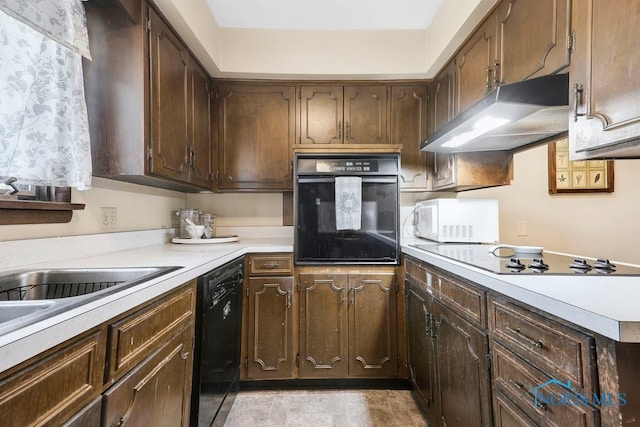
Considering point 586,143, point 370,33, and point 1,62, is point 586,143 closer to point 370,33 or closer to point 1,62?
point 370,33

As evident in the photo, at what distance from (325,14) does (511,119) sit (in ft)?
4.85

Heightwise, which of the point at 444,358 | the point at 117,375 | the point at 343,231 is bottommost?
the point at 444,358

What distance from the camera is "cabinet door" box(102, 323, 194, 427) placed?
79 centimetres

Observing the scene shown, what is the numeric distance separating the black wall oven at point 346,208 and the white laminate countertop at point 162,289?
421 mm

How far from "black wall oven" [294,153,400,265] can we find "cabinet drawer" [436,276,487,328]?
25.0 inches

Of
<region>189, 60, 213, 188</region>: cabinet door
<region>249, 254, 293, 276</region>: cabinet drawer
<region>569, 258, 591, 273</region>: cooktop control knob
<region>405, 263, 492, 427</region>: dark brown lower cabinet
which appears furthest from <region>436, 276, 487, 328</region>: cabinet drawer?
<region>189, 60, 213, 188</region>: cabinet door

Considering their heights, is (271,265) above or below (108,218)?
below

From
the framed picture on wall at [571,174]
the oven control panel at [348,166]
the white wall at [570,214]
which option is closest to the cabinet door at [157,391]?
the oven control panel at [348,166]

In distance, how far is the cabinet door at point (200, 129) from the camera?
77.3 inches

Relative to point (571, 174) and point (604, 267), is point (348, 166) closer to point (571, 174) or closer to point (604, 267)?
point (604, 267)

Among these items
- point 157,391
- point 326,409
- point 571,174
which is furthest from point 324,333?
point 571,174

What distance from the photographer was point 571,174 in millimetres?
2395

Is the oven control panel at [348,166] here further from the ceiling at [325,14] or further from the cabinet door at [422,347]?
the ceiling at [325,14]

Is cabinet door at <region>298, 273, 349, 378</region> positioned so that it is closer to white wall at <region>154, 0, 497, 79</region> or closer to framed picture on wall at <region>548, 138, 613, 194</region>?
white wall at <region>154, 0, 497, 79</region>
